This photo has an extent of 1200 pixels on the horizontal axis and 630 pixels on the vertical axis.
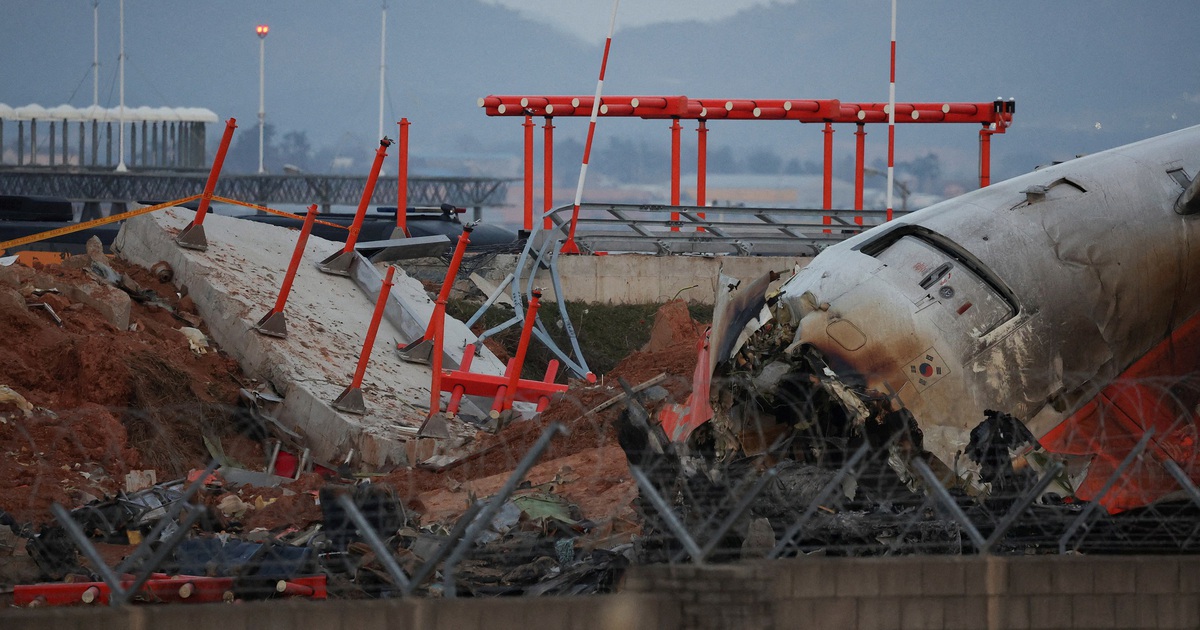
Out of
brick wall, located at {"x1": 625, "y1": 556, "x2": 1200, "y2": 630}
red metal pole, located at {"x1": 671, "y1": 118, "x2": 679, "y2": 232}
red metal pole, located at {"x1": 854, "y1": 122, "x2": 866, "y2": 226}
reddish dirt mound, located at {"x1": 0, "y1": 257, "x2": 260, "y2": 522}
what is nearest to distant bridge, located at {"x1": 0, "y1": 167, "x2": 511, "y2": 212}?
red metal pole, located at {"x1": 671, "y1": 118, "x2": 679, "y2": 232}

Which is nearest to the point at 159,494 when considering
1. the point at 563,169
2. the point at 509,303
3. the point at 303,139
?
the point at 509,303

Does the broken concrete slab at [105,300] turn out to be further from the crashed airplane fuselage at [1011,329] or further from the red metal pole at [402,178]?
the crashed airplane fuselage at [1011,329]

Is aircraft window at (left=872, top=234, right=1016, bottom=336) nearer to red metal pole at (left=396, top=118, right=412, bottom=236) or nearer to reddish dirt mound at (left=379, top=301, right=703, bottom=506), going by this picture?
reddish dirt mound at (left=379, top=301, right=703, bottom=506)

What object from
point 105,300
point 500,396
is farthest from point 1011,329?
point 105,300

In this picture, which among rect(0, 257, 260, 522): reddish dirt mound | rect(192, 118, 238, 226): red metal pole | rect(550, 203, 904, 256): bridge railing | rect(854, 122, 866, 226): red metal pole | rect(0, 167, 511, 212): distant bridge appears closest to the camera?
rect(0, 257, 260, 522): reddish dirt mound

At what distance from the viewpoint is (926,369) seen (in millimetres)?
10555

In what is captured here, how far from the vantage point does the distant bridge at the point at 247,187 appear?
71188 mm

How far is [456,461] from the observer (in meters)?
13.5

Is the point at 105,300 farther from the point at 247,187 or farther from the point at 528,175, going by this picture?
the point at 247,187

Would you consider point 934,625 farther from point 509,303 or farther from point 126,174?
point 126,174

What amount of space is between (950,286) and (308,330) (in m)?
9.03

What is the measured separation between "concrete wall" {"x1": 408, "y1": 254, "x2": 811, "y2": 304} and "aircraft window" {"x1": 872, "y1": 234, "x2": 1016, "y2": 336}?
11.4 metres

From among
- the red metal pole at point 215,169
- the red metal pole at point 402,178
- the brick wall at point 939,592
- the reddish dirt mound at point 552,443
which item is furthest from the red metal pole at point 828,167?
the brick wall at point 939,592

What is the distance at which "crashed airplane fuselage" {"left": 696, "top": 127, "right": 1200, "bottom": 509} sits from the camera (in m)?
10.5
